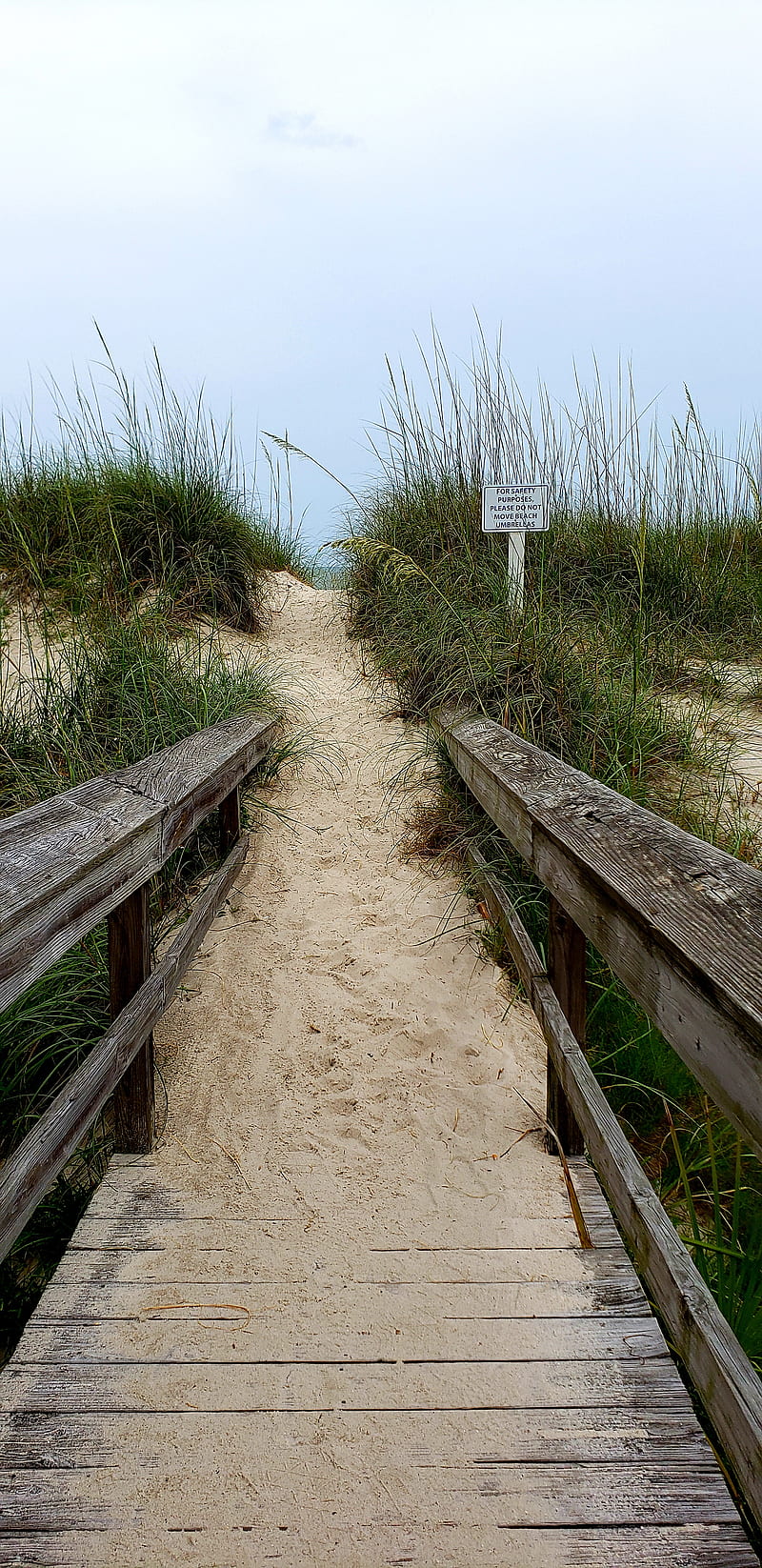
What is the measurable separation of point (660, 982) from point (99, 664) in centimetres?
362

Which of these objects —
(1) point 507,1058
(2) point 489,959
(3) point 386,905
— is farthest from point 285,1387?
(3) point 386,905

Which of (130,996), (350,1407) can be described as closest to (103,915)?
(130,996)

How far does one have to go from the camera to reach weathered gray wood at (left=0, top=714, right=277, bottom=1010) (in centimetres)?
129

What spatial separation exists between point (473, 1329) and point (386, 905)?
181 centimetres

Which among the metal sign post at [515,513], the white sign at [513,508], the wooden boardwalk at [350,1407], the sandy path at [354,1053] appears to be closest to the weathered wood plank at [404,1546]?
the wooden boardwalk at [350,1407]

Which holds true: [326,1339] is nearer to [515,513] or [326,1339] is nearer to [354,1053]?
[354,1053]

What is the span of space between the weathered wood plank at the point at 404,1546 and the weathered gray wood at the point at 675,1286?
0.15 m

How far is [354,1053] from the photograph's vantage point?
97.8 inches

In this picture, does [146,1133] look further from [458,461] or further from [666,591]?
[458,461]

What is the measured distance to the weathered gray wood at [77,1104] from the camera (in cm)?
145

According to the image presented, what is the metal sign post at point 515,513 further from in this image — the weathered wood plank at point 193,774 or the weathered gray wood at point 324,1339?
the weathered gray wood at point 324,1339

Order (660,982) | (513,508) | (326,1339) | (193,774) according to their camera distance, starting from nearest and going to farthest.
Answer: (660,982), (326,1339), (193,774), (513,508)

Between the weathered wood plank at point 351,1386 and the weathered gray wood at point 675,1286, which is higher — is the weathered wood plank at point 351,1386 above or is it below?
below

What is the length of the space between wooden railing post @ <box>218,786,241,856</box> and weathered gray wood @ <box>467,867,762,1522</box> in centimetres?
192
